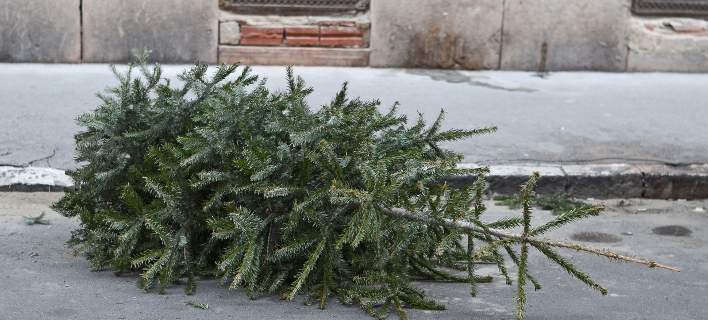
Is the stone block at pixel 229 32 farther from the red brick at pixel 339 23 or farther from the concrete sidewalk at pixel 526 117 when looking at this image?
the red brick at pixel 339 23

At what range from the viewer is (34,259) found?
181 inches

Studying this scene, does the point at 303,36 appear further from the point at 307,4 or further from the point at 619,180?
the point at 619,180

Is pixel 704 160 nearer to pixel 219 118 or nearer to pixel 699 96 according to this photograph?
pixel 699 96

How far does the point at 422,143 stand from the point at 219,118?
785 millimetres

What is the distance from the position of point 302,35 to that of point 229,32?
1.68ft

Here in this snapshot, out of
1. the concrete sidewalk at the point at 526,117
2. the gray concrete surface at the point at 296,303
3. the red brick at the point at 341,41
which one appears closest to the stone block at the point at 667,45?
the concrete sidewalk at the point at 526,117

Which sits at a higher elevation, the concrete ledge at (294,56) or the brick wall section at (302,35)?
the brick wall section at (302,35)

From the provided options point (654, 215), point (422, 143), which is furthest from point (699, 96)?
point (422, 143)

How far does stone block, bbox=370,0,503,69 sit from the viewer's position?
8.58 meters

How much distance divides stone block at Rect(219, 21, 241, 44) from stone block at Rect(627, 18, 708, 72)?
286 cm

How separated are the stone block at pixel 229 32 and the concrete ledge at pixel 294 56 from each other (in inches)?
1.9

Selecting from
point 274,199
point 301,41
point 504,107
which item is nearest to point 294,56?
point 301,41

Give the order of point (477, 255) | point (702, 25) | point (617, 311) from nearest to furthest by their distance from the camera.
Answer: point (477, 255)
point (617, 311)
point (702, 25)

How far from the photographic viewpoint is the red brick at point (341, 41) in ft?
28.2
